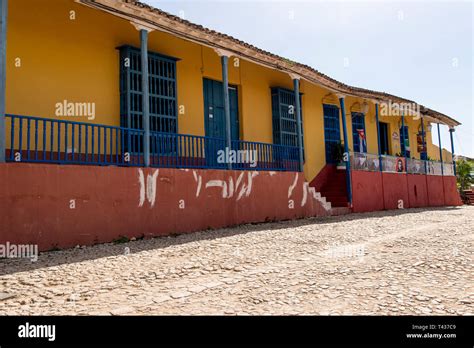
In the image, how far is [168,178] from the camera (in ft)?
24.2

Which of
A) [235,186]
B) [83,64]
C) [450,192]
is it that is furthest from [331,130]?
[83,64]

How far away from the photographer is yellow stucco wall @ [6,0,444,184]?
6746mm

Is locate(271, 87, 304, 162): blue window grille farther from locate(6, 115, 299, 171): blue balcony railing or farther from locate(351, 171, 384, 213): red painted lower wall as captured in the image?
locate(351, 171, 384, 213): red painted lower wall

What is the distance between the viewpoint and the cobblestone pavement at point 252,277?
3068 millimetres

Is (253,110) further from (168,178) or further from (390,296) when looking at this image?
(390,296)

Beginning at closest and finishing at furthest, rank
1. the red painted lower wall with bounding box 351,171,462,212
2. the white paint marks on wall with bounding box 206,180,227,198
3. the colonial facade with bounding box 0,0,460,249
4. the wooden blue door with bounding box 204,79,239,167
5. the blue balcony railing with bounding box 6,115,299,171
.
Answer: the colonial facade with bounding box 0,0,460,249 < the blue balcony railing with bounding box 6,115,299,171 < the white paint marks on wall with bounding box 206,180,227,198 < the wooden blue door with bounding box 204,79,239,167 < the red painted lower wall with bounding box 351,171,462,212

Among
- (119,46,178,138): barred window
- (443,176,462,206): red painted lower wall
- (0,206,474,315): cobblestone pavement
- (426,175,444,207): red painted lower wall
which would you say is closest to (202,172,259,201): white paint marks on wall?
(119,46,178,138): barred window

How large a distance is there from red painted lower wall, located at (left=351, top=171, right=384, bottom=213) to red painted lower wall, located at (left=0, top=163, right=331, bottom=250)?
154 inches

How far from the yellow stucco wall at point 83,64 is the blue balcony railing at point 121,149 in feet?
1.36

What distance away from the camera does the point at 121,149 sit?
765cm
